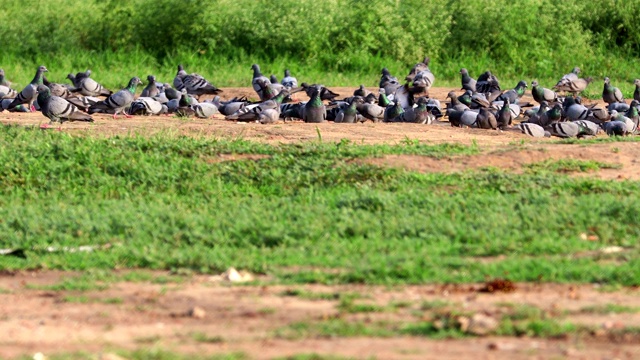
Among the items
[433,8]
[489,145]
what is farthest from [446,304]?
[433,8]

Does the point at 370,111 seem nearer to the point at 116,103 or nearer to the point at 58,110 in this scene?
the point at 116,103

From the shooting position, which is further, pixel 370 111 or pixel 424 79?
pixel 424 79

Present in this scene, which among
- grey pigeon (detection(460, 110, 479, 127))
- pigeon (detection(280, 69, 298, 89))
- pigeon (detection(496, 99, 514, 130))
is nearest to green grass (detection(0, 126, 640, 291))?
grey pigeon (detection(460, 110, 479, 127))

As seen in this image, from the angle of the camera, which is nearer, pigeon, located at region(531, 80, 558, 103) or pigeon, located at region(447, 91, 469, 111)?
pigeon, located at region(447, 91, 469, 111)

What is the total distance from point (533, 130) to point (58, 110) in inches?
216

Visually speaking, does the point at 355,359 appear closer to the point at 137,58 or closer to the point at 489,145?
the point at 489,145

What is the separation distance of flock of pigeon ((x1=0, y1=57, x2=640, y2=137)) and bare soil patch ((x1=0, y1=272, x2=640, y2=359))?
6.30m

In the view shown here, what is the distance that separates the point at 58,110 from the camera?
11.9m

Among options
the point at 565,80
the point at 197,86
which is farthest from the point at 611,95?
the point at 197,86

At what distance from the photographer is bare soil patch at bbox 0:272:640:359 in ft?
15.2

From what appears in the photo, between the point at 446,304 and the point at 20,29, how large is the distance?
1761 centimetres

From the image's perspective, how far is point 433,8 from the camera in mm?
21219

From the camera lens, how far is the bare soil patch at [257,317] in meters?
4.63

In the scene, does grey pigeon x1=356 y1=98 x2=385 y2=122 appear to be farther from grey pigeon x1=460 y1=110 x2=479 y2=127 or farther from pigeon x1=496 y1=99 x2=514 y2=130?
pigeon x1=496 y1=99 x2=514 y2=130
